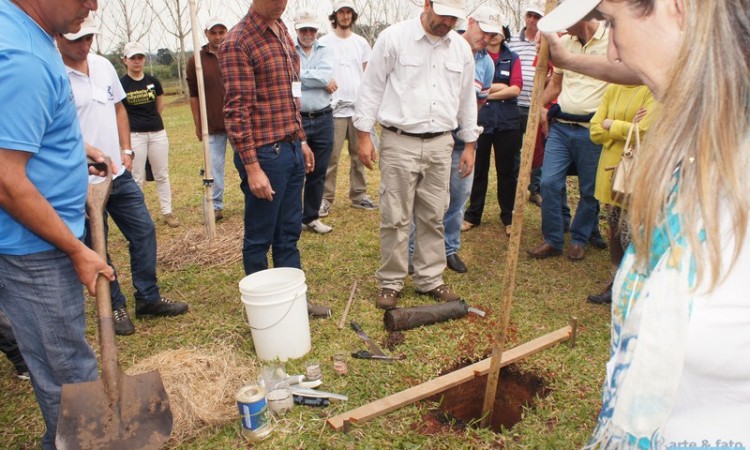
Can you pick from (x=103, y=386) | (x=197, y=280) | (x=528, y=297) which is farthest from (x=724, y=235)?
(x=197, y=280)

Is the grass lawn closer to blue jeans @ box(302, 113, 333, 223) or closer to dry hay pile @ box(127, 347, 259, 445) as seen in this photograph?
dry hay pile @ box(127, 347, 259, 445)

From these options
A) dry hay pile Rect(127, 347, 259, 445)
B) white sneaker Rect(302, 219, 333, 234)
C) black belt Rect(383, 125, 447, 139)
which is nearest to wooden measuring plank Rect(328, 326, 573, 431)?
dry hay pile Rect(127, 347, 259, 445)

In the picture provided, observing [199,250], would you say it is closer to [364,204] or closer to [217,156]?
[217,156]

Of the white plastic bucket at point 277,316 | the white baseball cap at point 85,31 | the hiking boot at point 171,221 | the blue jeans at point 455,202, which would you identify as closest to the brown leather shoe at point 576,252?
the blue jeans at point 455,202

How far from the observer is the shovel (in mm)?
2105

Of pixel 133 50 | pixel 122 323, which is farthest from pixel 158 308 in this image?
pixel 133 50

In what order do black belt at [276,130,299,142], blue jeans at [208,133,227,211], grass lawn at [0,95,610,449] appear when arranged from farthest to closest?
blue jeans at [208,133,227,211], black belt at [276,130,299,142], grass lawn at [0,95,610,449]

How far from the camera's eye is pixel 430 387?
2.89 m

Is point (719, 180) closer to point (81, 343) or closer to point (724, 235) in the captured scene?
point (724, 235)

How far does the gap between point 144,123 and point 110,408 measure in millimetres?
4487

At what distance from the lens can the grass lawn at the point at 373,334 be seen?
8.75ft

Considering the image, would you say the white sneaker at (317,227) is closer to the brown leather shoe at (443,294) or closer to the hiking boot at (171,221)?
the hiking boot at (171,221)

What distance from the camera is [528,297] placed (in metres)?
4.22

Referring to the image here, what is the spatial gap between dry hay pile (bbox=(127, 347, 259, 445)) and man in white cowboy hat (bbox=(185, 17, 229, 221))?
11.0 feet
